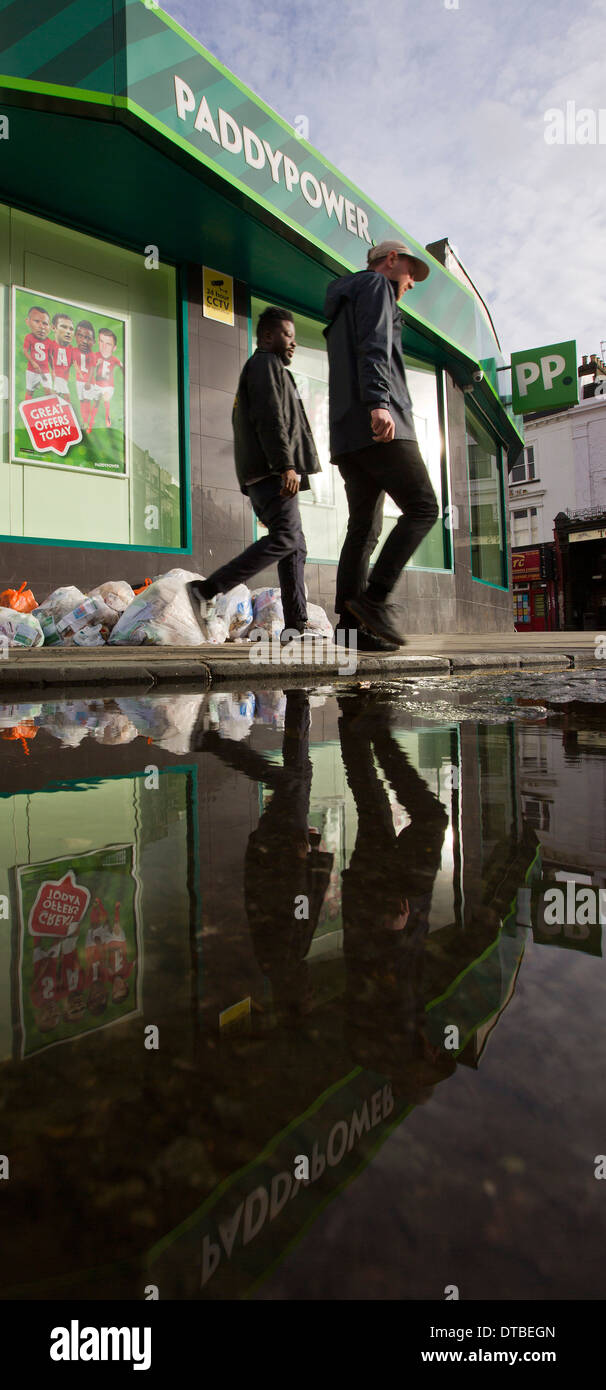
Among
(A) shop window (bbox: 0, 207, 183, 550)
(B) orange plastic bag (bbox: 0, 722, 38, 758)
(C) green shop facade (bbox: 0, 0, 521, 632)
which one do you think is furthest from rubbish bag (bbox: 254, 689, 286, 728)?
(A) shop window (bbox: 0, 207, 183, 550)

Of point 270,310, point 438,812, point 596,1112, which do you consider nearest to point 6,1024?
point 596,1112

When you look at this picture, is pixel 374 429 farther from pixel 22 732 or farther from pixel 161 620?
pixel 22 732

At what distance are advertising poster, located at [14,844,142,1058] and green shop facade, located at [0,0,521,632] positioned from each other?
19.6 ft

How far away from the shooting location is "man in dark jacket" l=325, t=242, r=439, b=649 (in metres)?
4.30

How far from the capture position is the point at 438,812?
3.97 feet

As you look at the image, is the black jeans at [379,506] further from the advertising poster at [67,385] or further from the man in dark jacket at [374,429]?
the advertising poster at [67,385]

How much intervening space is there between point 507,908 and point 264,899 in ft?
0.84

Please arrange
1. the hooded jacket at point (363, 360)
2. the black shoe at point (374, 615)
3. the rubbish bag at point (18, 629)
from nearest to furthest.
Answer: the hooded jacket at point (363, 360) < the black shoe at point (374, 615) < the rubbish bag at point (18, 629)

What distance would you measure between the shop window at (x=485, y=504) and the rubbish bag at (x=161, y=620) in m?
8.03

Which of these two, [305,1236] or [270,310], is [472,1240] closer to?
[305,1236]

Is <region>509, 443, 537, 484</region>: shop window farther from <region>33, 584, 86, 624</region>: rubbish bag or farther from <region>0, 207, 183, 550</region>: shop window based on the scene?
<region>33, 584, 86, 624</region>: rubbish bag

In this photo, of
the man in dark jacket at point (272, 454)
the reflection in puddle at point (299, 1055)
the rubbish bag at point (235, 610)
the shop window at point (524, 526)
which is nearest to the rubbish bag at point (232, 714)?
the reflection in puddle at point (299, 1055)

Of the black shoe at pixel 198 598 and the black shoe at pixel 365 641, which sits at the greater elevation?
the black shoe at pixel 198 598

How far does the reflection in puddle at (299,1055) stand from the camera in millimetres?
364
